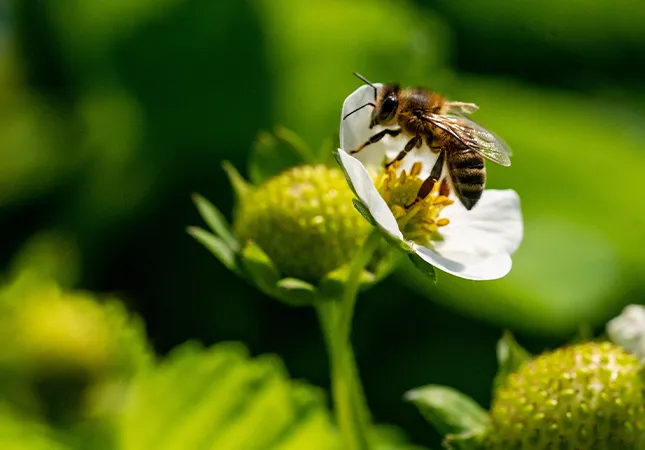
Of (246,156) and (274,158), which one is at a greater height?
(246,156)

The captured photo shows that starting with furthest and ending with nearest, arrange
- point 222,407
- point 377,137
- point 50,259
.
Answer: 1. point 50,259
2. point 222,407
3. point 377,137

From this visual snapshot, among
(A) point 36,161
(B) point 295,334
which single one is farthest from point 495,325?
(A) point 36,161

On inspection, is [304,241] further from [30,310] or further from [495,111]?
[495,111]

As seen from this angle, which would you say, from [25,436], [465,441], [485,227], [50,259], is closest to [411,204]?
[485,227]

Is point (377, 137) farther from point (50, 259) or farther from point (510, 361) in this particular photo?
point (50, 259)

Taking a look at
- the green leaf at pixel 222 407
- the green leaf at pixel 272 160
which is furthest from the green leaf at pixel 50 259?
the green leaf at pixel 272 160

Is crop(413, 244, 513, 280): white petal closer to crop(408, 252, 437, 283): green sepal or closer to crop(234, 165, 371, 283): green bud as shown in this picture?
crop(408, 252, 437, 283): green sepal
